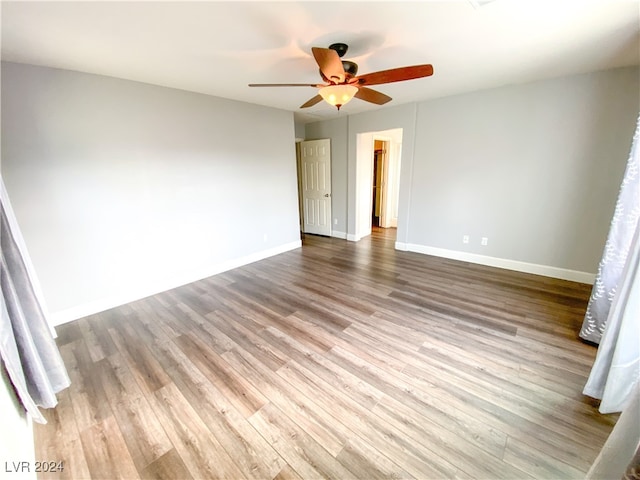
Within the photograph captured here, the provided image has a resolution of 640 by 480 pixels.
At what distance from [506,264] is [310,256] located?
9.81 feet

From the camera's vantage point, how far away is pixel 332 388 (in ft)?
5.68

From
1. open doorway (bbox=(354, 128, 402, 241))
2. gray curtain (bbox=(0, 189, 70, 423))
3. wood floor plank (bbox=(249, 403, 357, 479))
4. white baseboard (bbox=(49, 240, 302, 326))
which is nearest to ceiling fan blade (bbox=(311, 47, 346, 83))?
gray curtain (bbox=(0, 189, 70, 423))

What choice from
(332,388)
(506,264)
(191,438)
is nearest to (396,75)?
(332,388)

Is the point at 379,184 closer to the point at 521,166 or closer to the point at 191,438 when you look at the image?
the point at 521,166

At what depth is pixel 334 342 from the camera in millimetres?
2193

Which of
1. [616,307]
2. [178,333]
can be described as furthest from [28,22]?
[616,307]

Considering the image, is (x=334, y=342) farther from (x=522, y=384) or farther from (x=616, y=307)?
(x=616, y=307)

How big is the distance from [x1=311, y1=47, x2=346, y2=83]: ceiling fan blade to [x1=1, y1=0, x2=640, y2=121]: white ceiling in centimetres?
26

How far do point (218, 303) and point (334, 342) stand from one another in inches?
57.9

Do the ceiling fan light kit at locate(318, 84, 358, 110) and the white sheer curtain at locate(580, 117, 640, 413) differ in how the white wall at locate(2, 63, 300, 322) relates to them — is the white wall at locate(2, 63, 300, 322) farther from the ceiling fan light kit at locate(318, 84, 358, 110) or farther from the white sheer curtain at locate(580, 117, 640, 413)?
the white sheer curtain at locate(580, 117, 640, 413)

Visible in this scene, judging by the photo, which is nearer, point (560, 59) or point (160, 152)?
point (560, 59)

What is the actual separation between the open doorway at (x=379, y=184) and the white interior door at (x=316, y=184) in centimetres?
73

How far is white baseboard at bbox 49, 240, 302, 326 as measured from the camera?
260 cm

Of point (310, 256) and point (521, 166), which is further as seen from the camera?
point (310, 256)
